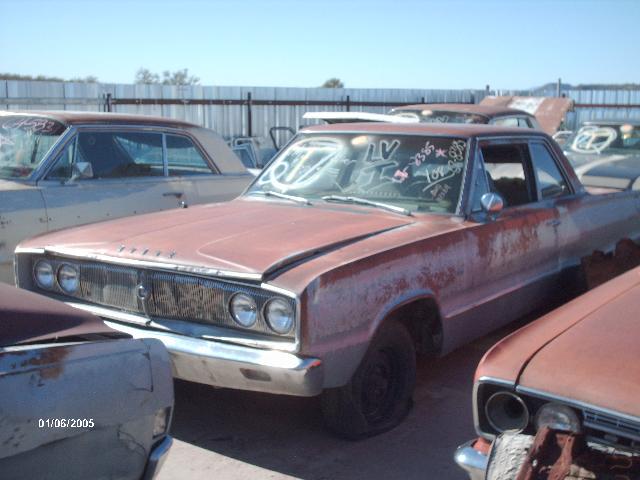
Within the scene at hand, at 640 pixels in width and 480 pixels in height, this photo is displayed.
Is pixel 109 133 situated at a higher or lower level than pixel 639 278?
higher

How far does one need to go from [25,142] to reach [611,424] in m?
5.03

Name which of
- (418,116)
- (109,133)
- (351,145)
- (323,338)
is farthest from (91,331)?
(418,116)

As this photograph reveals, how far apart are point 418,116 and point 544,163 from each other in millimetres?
5745

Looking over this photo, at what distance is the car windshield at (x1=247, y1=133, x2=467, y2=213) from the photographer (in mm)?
4668

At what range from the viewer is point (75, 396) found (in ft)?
7.46

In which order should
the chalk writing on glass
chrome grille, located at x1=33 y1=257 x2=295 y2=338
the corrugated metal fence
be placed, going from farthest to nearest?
the corrugated metal fence → the chalk writing on glass → chrome grille, located at x1=33 y1=257 x2=295 y2=338

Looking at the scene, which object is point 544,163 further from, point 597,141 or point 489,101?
point 489,101

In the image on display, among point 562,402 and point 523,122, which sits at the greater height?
point 523,122

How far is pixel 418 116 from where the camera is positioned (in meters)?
11.2

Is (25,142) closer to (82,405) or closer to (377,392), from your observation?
(377,392)

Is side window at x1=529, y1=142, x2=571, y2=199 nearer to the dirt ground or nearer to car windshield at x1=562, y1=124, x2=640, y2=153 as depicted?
the dirt ground

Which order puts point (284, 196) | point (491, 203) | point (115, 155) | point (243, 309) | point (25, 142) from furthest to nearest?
point (115, 155)
point (25, 142)
point (284, 196)
point (491, 203)
point (243, 309)

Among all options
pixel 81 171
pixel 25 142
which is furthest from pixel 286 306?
pixel 25 142

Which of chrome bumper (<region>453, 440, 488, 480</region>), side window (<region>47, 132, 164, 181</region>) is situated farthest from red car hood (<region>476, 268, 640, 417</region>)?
side window (<region>47, 132, 164, 181</region>)
